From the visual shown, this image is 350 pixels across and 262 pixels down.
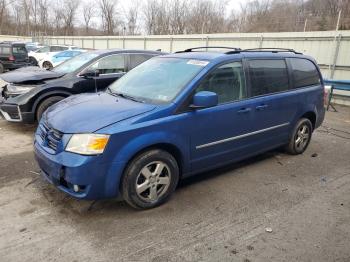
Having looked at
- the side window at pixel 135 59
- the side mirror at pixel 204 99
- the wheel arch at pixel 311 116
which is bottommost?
the wheel arch at pixel 311 116

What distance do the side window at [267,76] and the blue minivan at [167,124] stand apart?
0.05ft

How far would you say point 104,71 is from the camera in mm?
7246

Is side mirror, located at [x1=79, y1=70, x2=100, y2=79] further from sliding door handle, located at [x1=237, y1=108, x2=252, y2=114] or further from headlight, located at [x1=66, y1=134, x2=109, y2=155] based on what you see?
headlight, located at [x1=66, y1=134, x2=109, y2=155]

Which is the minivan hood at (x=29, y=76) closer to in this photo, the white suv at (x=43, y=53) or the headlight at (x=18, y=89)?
the headlight at (x=18, y=89)

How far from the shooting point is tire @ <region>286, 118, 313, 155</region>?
5.61m

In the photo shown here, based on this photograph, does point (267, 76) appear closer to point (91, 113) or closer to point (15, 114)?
point (91, 113)

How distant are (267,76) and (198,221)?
2459 millimetres

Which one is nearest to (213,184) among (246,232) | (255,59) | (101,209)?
(246,232)

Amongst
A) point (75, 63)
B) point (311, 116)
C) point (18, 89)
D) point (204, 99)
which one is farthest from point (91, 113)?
point (75, 63)

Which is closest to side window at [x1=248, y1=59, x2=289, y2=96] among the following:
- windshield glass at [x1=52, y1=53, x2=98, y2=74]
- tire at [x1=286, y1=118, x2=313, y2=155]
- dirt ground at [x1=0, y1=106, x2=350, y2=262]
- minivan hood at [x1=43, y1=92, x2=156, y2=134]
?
tire at [x1=286, y1=118, x2=313, y2=155]

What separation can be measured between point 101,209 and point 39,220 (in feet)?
2.12

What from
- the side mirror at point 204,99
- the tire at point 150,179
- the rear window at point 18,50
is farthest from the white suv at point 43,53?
the tire at point 150,179

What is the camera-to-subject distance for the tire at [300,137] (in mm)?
5613

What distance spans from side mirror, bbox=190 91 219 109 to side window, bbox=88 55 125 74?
12.5 ft
